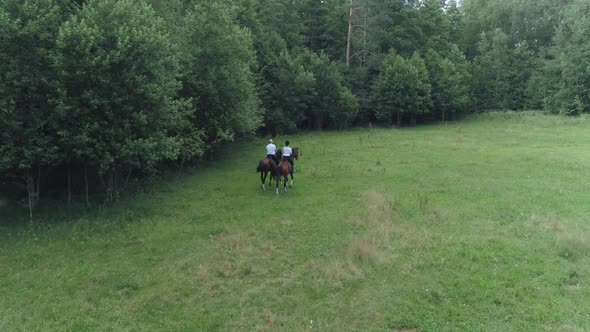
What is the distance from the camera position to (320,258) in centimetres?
1233

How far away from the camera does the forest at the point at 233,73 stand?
15164mm

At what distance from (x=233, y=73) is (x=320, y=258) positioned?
58.6 feet

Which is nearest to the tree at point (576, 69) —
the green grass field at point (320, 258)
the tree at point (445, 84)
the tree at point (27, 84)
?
the tree at point (445, 84)

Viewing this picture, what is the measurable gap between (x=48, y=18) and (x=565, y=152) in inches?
1226

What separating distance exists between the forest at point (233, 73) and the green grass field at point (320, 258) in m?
3.39

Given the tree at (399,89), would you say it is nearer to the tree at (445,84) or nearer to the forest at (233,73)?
the forest at (233,73)

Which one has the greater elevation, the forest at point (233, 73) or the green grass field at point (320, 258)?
the forest at point (233, 73)

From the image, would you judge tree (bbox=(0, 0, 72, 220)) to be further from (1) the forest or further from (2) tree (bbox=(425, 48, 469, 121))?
(2) tree (bbox=(425, 48, 469, 121))

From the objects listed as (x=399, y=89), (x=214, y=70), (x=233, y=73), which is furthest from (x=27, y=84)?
(x=399, y=89)

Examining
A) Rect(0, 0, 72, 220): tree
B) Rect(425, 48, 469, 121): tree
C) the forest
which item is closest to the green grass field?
Rect(0, 0, 72, 220): tree

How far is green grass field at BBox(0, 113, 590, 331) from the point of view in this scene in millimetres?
9391

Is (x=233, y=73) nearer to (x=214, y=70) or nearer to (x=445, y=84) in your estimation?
(x=214, y=70)

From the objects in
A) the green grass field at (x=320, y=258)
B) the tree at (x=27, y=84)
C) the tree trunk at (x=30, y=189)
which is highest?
the tree at (x=27, y=84)

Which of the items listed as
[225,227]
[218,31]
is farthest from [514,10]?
[225,227]
